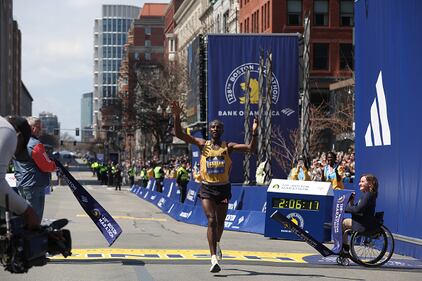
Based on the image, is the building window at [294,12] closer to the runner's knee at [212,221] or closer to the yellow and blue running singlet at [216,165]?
the yellow and blue running singlet at [216,165]

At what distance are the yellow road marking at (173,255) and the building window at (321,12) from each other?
5055cm

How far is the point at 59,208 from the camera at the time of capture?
29.2 meters

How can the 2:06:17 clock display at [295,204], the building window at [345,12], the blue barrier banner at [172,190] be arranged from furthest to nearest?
the building window at [345,12] → the blue barrier banner at [172,190] → the 2:06:17 clock display at [295,204]

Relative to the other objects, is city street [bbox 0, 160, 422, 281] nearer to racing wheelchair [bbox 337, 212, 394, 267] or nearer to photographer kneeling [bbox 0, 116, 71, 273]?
racing wheelchair [bbox 337, 212, 394, 267]

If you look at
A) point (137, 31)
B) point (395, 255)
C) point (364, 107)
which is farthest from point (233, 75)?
point (137, 31)

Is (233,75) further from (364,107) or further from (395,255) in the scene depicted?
(395,255)

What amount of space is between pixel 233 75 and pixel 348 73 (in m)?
27.0

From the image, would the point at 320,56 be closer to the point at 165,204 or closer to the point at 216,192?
the point at 165,204

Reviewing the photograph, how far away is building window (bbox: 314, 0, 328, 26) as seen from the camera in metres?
63.3

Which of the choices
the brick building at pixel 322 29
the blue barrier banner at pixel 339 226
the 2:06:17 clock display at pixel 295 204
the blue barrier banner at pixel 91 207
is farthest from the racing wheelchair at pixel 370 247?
the brick building at pixel 322 29

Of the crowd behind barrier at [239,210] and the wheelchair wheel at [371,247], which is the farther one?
the crowd behind barrier at [239,210]

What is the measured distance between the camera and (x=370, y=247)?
43.2 ft

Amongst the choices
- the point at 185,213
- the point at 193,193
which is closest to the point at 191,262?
the point at 185,213

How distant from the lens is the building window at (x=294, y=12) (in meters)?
62.9
